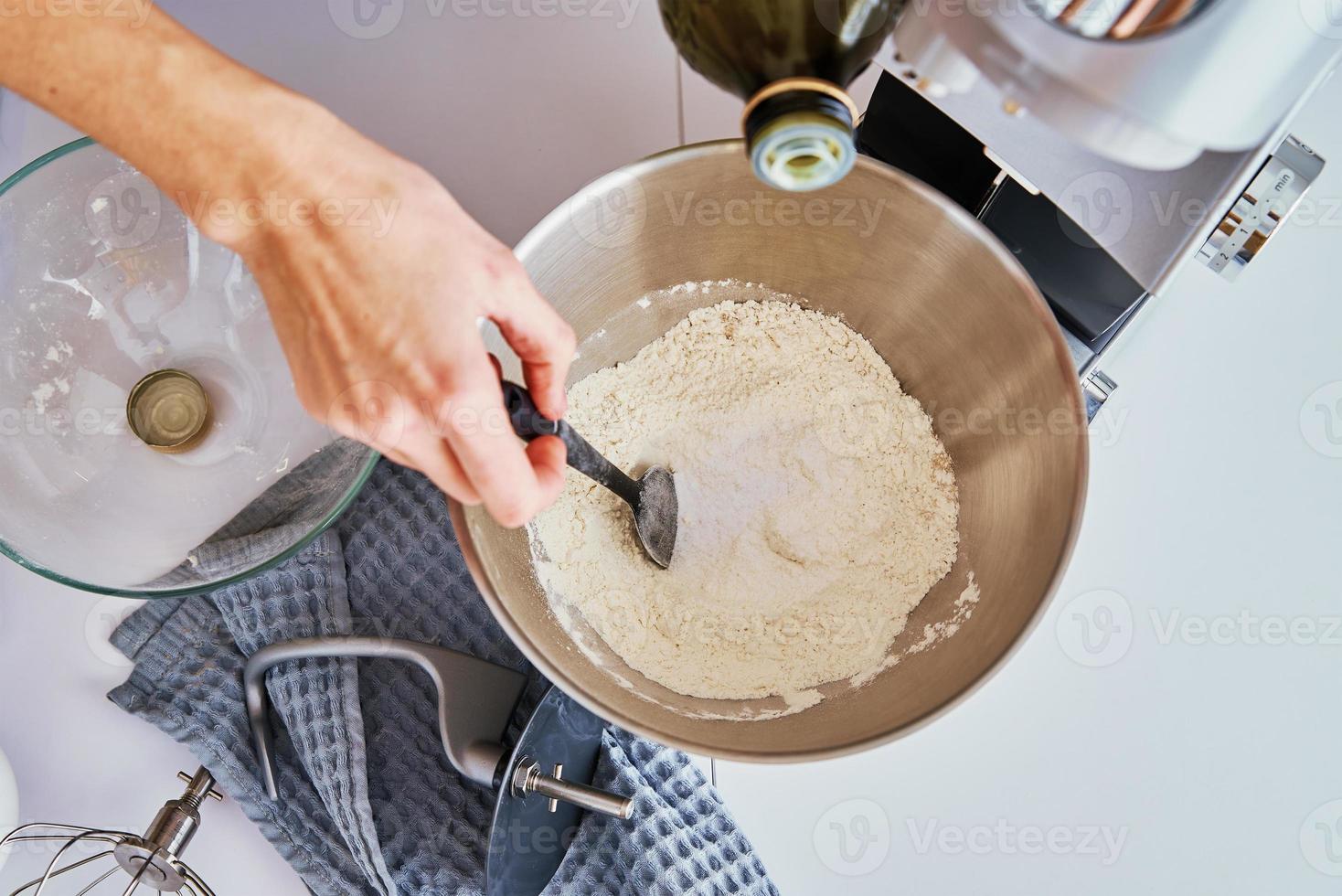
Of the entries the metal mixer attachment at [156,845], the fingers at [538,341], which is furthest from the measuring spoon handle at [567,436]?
the metal mixer attachment at [156,845]

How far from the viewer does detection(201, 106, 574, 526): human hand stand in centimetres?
45

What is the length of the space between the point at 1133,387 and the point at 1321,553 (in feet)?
0.69

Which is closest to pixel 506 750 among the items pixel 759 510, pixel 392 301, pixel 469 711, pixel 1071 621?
pixel 469 711

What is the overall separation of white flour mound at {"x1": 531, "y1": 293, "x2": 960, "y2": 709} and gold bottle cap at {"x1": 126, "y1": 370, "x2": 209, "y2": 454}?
312mm

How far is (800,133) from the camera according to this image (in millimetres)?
402

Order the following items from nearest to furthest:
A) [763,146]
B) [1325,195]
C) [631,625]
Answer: [763,146]
[631,625]
[1325,195]

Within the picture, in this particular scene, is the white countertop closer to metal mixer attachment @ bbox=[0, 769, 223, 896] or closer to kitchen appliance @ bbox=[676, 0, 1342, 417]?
metal mixer attachment @ bbox=[0, 769, 223, 896]

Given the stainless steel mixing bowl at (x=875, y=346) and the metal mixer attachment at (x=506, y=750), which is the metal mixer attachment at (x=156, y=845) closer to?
the metal mixer attachment at (x=506, y=750)

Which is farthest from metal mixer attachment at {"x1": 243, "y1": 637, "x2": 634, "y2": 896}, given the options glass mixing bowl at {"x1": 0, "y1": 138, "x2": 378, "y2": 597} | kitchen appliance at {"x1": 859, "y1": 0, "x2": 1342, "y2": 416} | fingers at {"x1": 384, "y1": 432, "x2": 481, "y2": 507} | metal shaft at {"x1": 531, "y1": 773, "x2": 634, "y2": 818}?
kitchen appliance at {"x1": 859, "y1": 0, "x2": 1342, "y2": 416}

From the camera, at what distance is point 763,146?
1.35 ft

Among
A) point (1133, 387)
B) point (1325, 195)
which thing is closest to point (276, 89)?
point (1133, 387)

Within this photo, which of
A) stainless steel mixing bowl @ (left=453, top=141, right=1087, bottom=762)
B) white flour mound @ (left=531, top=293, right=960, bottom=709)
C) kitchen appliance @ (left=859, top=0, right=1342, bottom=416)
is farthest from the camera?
white flour mound @ (left=531, top=293, right=960, bottom=709)

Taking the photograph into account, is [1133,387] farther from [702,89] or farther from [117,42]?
[117,42]

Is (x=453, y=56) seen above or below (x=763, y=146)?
below
